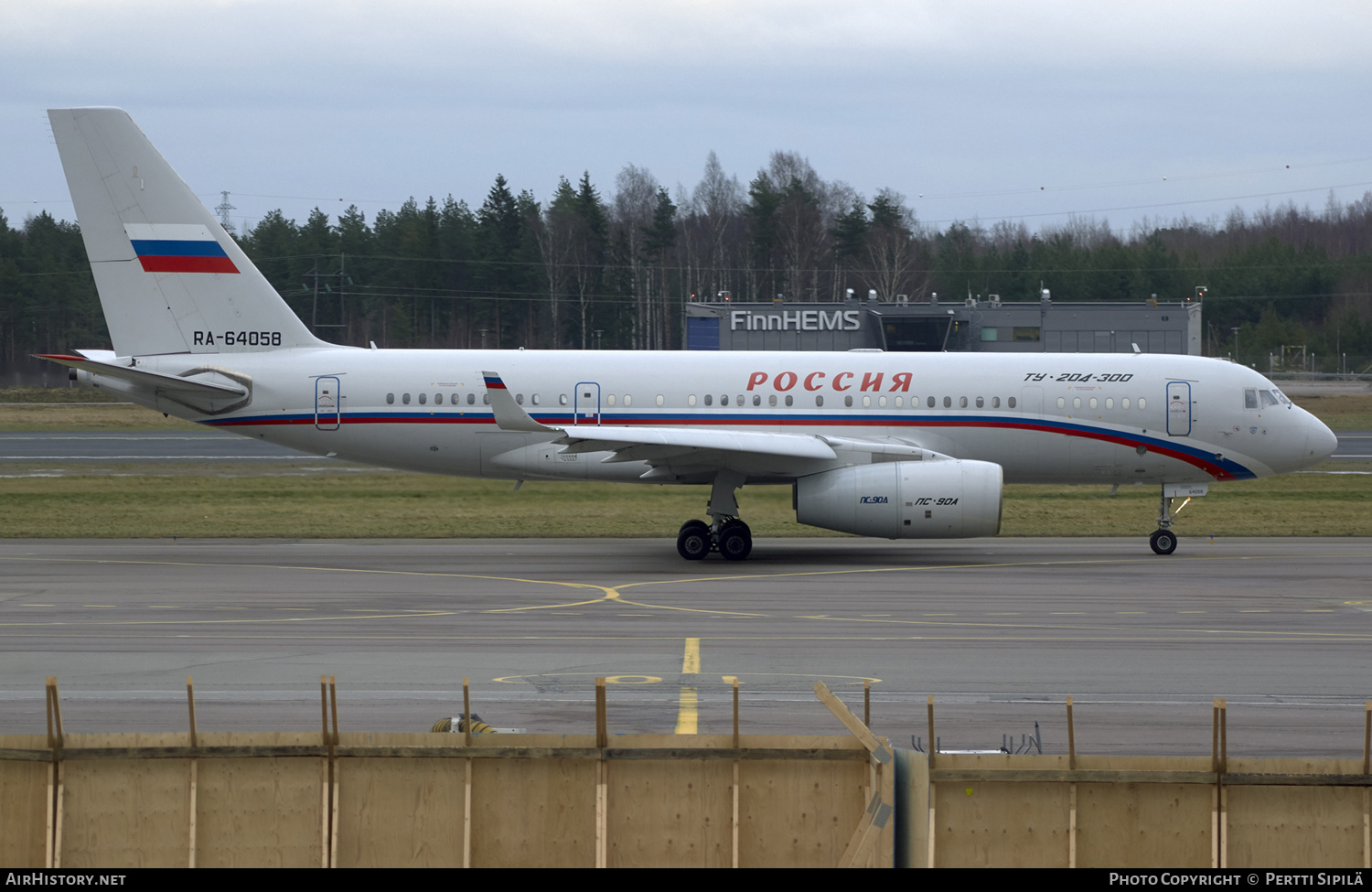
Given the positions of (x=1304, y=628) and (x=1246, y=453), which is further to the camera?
(x=1246, y=453)

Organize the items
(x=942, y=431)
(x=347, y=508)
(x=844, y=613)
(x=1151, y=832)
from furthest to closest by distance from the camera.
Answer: (x=347, y=508)
(x=942, y=431)
(x=844, y=613)
(x=1151, y=832)

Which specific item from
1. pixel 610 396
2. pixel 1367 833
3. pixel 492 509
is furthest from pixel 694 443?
pixel 1367 833

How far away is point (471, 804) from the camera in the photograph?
8.49 meters

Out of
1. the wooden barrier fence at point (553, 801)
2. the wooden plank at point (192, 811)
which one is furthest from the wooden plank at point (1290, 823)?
the wooden plank at point (192, 811)

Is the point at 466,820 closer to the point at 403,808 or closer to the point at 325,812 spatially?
the point at 403,808

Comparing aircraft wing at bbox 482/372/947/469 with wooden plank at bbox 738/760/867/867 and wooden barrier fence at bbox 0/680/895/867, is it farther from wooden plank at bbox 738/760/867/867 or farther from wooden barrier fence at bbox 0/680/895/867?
wooden plank at bbox 738/760/867/867

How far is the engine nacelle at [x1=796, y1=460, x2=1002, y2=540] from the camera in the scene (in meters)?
23.1

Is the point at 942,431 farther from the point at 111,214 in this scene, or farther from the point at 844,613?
the point at 111,214

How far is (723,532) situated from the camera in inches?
983

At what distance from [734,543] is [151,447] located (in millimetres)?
33737

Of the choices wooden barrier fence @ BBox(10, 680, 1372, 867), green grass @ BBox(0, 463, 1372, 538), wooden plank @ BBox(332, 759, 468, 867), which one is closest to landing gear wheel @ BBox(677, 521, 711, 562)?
green grass @ BBox(0, 463, 1372, 538)

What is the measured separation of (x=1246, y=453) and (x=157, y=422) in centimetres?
5471

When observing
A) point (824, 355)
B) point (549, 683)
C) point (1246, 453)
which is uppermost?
point (824, 355)

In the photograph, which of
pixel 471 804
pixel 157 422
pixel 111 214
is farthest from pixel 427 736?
pixel 157 422
